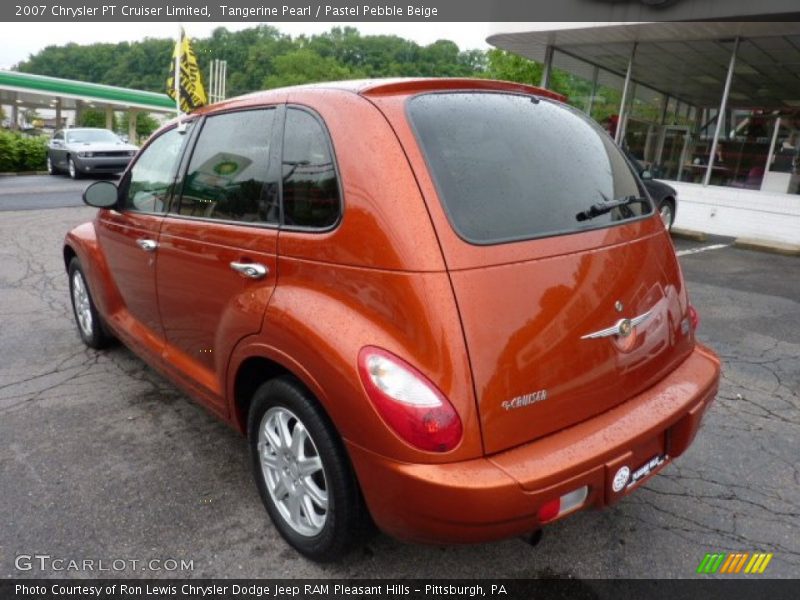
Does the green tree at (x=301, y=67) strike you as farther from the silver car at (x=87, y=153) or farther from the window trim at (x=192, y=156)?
the window trim at (x=192, y=156)

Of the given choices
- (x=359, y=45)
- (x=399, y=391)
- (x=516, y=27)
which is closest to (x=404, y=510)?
(x=399, y=391)

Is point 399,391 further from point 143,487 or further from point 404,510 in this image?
point 143,487

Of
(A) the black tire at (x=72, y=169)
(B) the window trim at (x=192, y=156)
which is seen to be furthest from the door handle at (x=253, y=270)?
(A) the black tire at (x=72, y=169)

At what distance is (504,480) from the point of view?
1.75m

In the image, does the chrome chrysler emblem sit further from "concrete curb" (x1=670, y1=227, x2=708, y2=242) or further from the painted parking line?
"concrete curb" (x1=670, y1=227, x2=708, y2=242)

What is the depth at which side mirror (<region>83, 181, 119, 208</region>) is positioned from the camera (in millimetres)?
3475

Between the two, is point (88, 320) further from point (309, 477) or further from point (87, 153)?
point (87, 153)

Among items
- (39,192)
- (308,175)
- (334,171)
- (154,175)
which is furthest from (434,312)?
(39,192)

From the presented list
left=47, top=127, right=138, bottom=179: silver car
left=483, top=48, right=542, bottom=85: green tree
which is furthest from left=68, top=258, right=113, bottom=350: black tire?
left=483, top=48, right=542, bottom=85: green tree

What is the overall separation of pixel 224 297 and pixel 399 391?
1.08 meters

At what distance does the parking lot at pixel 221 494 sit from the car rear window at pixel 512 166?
1326 millimetres

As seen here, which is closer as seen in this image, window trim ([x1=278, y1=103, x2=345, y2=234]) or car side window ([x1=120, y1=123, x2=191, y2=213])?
window trim ([x1=278, y1=103, x2=345, y2=234])

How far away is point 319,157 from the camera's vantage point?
2217 mm

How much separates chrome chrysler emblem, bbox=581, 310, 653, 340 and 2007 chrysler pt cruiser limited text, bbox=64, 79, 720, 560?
1 centimetres
